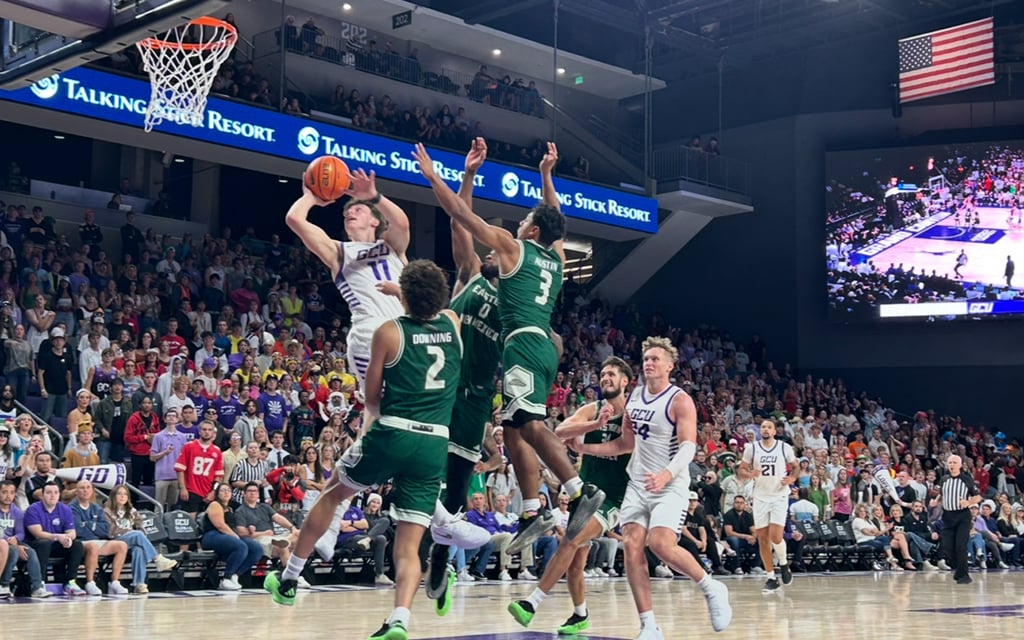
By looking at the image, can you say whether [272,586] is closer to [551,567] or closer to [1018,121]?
[551,567]

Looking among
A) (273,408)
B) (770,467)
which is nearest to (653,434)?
(770,467)

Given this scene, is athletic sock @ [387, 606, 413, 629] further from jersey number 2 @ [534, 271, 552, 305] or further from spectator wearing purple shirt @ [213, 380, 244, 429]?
spectator wearing purple shirt @ [213, 380, 244, 429]

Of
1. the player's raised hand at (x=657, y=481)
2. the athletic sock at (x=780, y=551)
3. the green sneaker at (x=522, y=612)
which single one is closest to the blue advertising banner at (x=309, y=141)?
the athletic sock at (x=780, y=551)

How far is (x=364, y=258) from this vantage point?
764 centimetres

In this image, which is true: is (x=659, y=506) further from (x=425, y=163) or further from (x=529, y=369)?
(x=425, y=163)

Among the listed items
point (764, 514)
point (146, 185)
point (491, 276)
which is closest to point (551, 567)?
point (491, 276)

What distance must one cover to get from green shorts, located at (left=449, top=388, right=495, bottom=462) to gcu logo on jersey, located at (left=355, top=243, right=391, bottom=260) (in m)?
1.01

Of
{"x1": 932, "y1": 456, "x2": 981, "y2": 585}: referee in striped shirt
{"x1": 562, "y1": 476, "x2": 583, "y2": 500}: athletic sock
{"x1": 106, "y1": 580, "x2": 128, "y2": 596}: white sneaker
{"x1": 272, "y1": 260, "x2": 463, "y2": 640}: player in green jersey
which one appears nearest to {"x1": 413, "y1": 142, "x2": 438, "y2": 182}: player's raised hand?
{"x1": 272, "y1": 260, "x2": 463, "y2": 640}: player in green jersey

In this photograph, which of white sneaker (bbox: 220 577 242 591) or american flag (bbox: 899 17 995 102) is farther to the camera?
american flag (bbox: 899 17 995 102)

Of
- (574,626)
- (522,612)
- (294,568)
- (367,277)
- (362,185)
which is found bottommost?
(574,626)

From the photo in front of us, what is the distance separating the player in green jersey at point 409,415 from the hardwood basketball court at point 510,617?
1661 mm

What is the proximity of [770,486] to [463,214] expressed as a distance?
25.6 feet

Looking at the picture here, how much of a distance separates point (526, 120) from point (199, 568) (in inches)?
709

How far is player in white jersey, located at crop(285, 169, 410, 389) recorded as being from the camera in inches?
299
